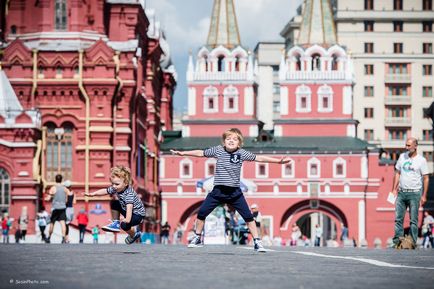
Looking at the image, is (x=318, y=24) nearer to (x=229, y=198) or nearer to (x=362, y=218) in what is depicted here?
(x=362, y=218)

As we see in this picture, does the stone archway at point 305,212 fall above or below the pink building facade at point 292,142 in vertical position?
below

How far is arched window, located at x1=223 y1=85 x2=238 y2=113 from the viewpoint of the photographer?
97.8m

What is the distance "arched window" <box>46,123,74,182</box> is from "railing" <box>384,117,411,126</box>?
196 ft

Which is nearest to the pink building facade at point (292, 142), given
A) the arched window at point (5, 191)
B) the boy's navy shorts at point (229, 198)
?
the arched window at point (5, 191)

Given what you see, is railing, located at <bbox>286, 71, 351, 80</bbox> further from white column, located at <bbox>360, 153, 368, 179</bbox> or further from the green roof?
white column, located at <bbox>360, 153, 368, 179</bbox>

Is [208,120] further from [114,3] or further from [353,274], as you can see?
[353,274]

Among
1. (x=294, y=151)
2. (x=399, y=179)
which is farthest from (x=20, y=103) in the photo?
(x=399, y=179)

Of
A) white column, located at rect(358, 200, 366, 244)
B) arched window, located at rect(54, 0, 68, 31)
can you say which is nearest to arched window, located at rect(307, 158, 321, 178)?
white column, located at rect(358, 200, 366, 244)

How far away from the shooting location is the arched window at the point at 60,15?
216ft

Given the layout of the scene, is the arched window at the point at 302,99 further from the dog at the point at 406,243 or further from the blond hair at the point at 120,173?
the blond hair at the point at 120,173

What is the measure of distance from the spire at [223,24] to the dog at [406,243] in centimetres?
7645

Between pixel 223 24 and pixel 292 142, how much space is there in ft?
39.5

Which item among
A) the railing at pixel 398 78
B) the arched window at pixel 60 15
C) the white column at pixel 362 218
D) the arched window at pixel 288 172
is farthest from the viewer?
the railing at pixel 398 78

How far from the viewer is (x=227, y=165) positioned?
1747cm
